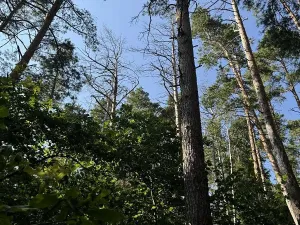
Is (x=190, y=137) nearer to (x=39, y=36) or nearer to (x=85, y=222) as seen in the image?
(x=85, y=222)

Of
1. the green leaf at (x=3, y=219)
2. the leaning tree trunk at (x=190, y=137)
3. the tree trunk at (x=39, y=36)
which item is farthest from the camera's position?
the tree trunk at (x=39, y=36)

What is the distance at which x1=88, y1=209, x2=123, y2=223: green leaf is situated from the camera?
692 millimetres

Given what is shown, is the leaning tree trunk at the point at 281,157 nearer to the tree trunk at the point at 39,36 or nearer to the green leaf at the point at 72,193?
the green leaf at the point at 72,193

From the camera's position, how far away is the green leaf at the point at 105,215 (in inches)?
27.2

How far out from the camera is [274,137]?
307 inches

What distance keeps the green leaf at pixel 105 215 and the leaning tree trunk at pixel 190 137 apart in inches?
116

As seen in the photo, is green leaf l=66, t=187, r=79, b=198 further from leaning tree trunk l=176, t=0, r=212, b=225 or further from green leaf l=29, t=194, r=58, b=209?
leaning tree trunk l=176, t=0, r=212, b=225

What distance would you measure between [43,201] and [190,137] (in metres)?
3.49

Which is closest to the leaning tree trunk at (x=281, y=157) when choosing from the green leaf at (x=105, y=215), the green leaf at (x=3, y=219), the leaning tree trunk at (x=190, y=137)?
the leaning tree trunk at (x=190, y=137)

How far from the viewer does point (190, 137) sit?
4.09 meters

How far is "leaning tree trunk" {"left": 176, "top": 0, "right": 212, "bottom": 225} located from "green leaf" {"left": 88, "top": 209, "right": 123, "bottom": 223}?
9.63 feet

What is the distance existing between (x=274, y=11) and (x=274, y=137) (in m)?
4.15

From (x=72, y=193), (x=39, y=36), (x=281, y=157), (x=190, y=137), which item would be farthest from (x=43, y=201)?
(x=39, y=36)

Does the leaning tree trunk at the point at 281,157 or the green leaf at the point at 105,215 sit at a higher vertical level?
the leaning tree trunk at the point at 281,157
